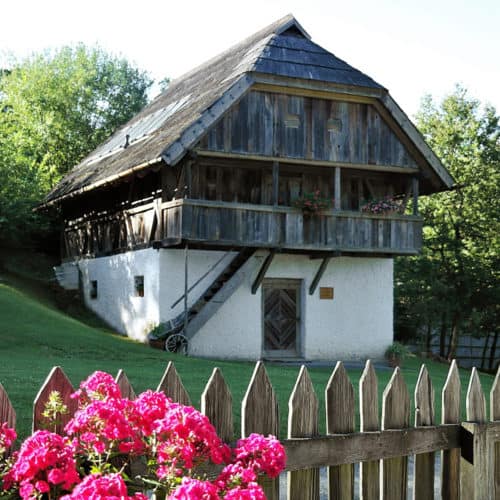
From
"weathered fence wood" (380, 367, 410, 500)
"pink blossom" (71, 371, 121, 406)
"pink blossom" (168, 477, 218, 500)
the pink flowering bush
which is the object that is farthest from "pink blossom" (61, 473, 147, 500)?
"weathered fence wood" (380, 367, 410, 500)

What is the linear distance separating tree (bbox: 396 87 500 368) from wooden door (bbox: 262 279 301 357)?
9335mm

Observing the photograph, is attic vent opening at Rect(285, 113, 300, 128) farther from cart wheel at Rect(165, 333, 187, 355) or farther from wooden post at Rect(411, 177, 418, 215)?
cart wheel at Rect(165, 333, 187, 355)

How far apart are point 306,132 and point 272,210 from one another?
8.24 ft

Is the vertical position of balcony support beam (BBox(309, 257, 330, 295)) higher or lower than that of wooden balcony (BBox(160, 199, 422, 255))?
lower

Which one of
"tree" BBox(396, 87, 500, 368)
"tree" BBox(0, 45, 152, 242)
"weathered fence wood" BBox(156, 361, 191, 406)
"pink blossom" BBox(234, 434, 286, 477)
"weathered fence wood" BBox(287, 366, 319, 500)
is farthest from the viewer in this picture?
"tree" BBox(0, 45, 152, 242)

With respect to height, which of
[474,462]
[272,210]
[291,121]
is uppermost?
[291,121]

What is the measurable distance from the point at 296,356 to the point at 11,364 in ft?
36.3

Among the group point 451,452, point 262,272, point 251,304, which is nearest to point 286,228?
point 262,272

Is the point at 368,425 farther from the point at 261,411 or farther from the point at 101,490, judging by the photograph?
the point at 101,490

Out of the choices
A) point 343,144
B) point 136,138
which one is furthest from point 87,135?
point 343,144

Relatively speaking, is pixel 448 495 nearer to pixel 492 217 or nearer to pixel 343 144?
pixel 343 144

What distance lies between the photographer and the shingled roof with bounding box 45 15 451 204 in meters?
20.5

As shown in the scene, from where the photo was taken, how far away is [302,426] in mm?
4098

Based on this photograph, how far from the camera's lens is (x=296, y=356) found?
77.5 feet
